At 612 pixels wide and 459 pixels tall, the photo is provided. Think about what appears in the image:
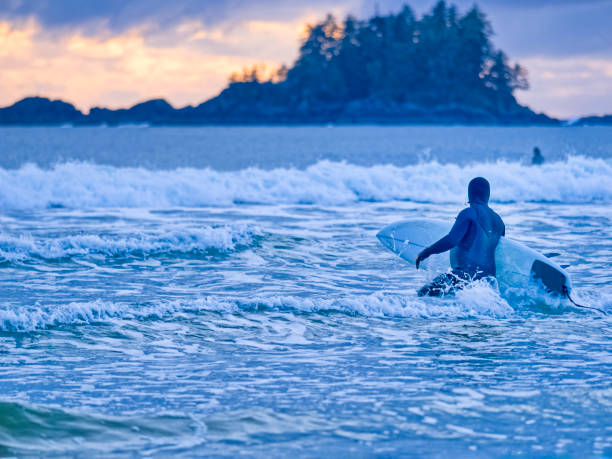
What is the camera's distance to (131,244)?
1329 cm

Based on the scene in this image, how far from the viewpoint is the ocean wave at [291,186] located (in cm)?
2319

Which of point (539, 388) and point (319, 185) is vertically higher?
point (319, 185)

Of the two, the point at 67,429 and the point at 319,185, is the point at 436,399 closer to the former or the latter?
the point at 67,429

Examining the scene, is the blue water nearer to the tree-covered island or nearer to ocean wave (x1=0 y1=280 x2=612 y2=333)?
ocean wave (x1=0 y1=280 x2=612 y2=333)

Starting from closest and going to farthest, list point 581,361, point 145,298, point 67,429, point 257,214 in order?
point 67,429, point 581,361, point 145,298, point 257,214

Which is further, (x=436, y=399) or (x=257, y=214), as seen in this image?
(x=257, y=214)

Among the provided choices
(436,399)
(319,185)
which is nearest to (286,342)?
(436,399)

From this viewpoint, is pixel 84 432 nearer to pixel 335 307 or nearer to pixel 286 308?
pixel 286 308

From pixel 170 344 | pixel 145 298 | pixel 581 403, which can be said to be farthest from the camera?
pixel 145 298

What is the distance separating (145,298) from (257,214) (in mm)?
10755

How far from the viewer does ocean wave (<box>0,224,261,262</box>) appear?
41.5 ft

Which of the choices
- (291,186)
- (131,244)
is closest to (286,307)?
(131,244)

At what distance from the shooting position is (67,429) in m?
5.43

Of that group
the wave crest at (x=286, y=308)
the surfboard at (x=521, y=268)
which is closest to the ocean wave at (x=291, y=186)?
the surfboard at (x=521, y=268)
